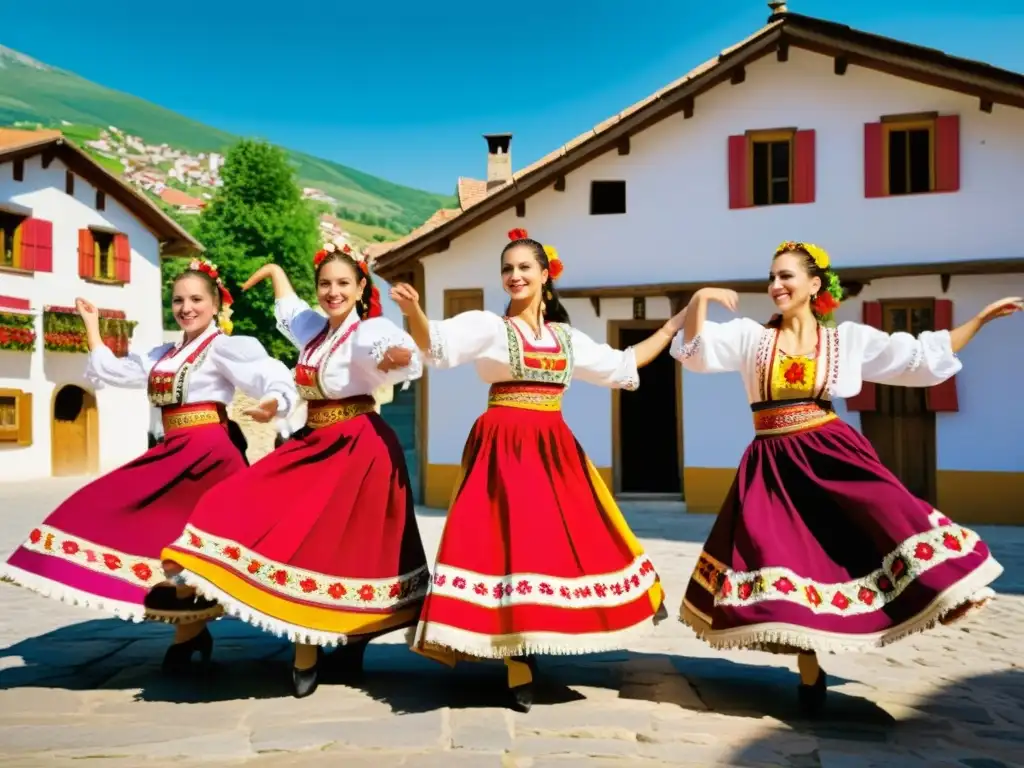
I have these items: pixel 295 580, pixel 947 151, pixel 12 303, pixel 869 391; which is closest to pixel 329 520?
pixel 295 580

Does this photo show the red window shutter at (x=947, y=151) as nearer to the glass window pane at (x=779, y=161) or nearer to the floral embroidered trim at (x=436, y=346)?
the glass window pane at (x=779, y=161)

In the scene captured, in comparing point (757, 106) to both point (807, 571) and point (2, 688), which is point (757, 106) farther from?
point (2, 688)

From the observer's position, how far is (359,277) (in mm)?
4363

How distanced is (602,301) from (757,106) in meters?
3.09

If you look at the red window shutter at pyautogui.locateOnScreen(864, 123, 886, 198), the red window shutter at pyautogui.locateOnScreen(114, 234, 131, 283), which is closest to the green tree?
the red window shutter at pyautogui.locateOnScreen(114, 234, 131, 283)

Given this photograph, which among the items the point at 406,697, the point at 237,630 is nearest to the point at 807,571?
the point at 406,697

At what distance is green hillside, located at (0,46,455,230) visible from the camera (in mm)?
145750

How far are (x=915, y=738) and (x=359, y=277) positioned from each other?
117 inches

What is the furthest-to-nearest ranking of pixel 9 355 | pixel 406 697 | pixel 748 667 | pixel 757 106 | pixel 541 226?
pixel 9 355 < pixel 541 226 < pixel 757 106 < pixel 748 667 < pixel 406 697

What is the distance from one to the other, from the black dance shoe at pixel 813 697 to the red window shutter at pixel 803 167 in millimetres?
8775

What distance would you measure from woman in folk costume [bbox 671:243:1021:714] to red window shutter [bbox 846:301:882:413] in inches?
289

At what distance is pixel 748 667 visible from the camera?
4504mm

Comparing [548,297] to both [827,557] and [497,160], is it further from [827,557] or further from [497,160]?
[497,160]

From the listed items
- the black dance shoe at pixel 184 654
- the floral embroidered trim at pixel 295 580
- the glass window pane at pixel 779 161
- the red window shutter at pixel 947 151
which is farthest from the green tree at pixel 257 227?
the floral embroidered trim at pixel 295 580
